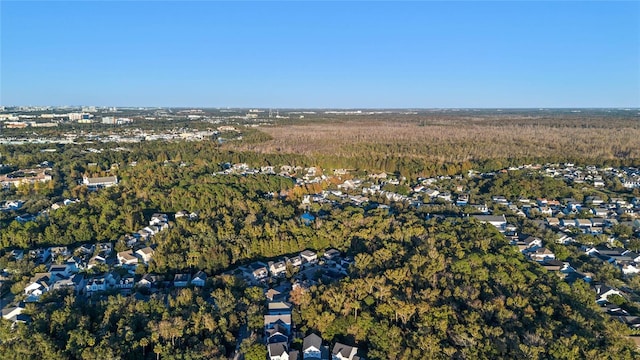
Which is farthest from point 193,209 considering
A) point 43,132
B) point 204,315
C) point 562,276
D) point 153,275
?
point 43,132

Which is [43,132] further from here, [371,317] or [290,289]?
[371,317]

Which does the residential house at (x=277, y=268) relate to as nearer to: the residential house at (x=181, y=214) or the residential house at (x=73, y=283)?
the residential house at (x=73, y=283)

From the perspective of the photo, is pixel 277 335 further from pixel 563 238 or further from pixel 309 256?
pixel 563 238

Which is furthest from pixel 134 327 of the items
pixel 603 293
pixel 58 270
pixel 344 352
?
pixel 603 293

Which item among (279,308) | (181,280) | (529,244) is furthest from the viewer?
(529,244)

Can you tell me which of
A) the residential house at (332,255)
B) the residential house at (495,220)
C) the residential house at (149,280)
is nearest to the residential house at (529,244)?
the residential house at (495,220)

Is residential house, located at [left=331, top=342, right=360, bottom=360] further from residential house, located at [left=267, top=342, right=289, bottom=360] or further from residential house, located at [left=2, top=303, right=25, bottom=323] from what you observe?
residential house, located at [left=2, top=303, right=25, bottom=323]
